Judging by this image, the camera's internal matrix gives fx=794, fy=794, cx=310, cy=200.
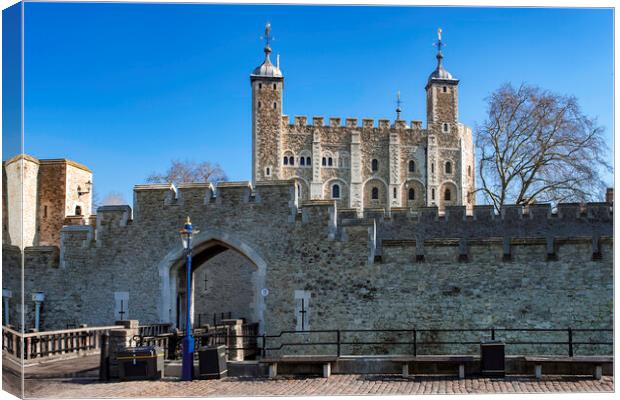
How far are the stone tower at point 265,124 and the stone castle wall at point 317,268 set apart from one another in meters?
46.5

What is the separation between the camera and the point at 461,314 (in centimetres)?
1520

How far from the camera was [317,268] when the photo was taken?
616 inches

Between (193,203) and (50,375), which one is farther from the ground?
(193,203)

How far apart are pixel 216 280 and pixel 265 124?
4263 cm

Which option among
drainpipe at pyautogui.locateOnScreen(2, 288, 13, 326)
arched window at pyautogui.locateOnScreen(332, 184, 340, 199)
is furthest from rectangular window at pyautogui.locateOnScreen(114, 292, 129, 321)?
arched window at pyautogui.locateOnScreen(332, 184, 340, 199)

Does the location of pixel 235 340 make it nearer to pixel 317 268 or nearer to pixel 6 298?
pixel 317 268

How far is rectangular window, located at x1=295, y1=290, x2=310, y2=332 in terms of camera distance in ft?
51.2

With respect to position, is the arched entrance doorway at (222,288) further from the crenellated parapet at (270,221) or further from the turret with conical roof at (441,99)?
the turret with conical roof at (441,99)

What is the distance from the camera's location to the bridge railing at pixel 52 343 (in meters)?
12.0

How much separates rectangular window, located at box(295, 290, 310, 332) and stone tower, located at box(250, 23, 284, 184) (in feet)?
157

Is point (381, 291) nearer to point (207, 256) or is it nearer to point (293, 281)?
point (293, 281)

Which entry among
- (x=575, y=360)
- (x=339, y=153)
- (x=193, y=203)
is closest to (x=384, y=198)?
(x=339, y=153)

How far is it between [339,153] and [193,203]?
49.9 meters

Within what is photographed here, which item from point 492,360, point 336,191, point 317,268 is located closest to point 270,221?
point 317,268
